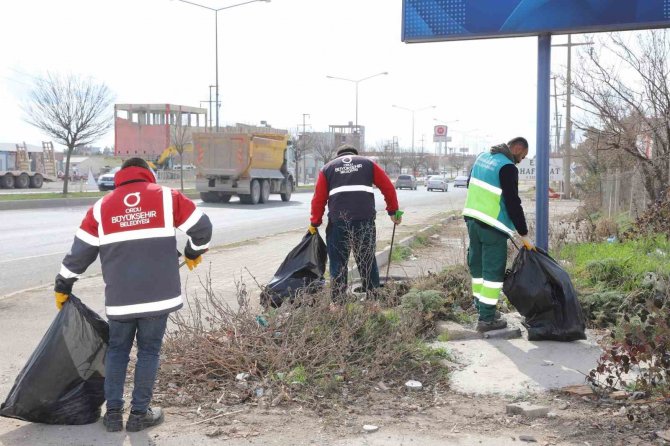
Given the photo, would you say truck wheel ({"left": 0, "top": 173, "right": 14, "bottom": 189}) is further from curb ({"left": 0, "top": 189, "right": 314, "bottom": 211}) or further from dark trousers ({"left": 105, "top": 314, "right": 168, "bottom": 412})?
dark trousers ({"left": 105, "top": 314, "right": 168, "bottom": 412})

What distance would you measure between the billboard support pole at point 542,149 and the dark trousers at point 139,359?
429cm

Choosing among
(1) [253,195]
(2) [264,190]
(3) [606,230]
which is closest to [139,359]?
(3) [606,230]

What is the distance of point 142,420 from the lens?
412cm

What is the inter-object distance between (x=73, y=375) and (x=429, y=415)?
82.8 inches

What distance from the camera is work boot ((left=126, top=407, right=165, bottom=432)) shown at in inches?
161

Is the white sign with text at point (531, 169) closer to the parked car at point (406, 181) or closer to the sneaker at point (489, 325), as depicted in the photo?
the sneaker at point (489, 325)

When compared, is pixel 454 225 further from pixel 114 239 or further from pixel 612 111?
pixel 114 239

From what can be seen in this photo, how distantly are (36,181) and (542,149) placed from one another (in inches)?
1658

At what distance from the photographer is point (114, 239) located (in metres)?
4.11

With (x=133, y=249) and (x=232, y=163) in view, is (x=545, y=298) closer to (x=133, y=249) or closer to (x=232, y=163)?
(x=133, y=249)

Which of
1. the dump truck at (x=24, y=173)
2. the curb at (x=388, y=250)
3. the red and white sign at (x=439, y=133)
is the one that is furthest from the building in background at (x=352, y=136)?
the dump truck at (x=24, y=173)

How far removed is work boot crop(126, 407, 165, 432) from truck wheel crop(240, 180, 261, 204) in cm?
2465

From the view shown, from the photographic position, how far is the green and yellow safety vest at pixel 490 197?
5.98 meters

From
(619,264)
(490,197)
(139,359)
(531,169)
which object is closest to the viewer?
(139,359)
